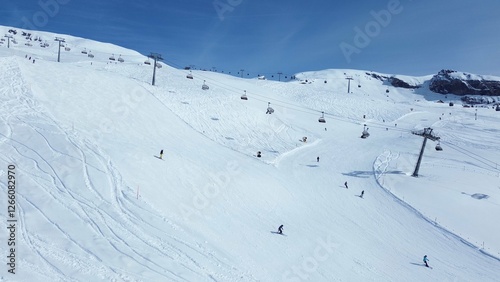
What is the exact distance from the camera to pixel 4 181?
16.3m

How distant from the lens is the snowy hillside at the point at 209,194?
13625 mm

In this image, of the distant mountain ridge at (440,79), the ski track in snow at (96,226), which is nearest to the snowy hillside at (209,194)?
the ski track in snow at (96,226)

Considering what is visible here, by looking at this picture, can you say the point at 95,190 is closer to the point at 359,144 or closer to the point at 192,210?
the point at 192,210

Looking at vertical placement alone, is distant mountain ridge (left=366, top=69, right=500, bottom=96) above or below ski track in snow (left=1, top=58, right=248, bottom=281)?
above

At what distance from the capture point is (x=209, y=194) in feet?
77.4

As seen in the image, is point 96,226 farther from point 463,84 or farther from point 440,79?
point 440,79

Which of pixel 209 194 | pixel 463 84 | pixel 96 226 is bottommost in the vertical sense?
pixel 209 194

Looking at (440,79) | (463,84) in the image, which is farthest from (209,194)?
(440,79)

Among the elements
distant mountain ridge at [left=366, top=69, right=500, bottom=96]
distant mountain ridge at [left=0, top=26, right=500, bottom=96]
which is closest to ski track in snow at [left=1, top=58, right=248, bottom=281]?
distant mountain ridge at [left=0, top=26, right=500, bottom=96]

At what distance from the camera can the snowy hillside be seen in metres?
13.6

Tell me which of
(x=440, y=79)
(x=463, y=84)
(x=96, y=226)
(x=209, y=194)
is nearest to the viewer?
(x=96, y=226)

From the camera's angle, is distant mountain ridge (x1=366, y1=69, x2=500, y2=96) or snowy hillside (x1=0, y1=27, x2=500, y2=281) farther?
distant mountain ridge (x1=366, y1=69, x2=500, y2=96)

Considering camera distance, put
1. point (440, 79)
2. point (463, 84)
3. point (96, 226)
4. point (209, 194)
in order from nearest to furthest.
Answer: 1. point (96, 226)
2. point (209, 194)
3. point (463, 84)
4. point (440, 79)

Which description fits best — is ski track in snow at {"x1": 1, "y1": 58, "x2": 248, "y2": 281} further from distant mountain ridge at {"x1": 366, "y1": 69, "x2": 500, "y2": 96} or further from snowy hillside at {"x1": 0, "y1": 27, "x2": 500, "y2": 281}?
distant mountain ridge at {"x1": 366, "y1": 69, "x2": 500, "y2": 96}
